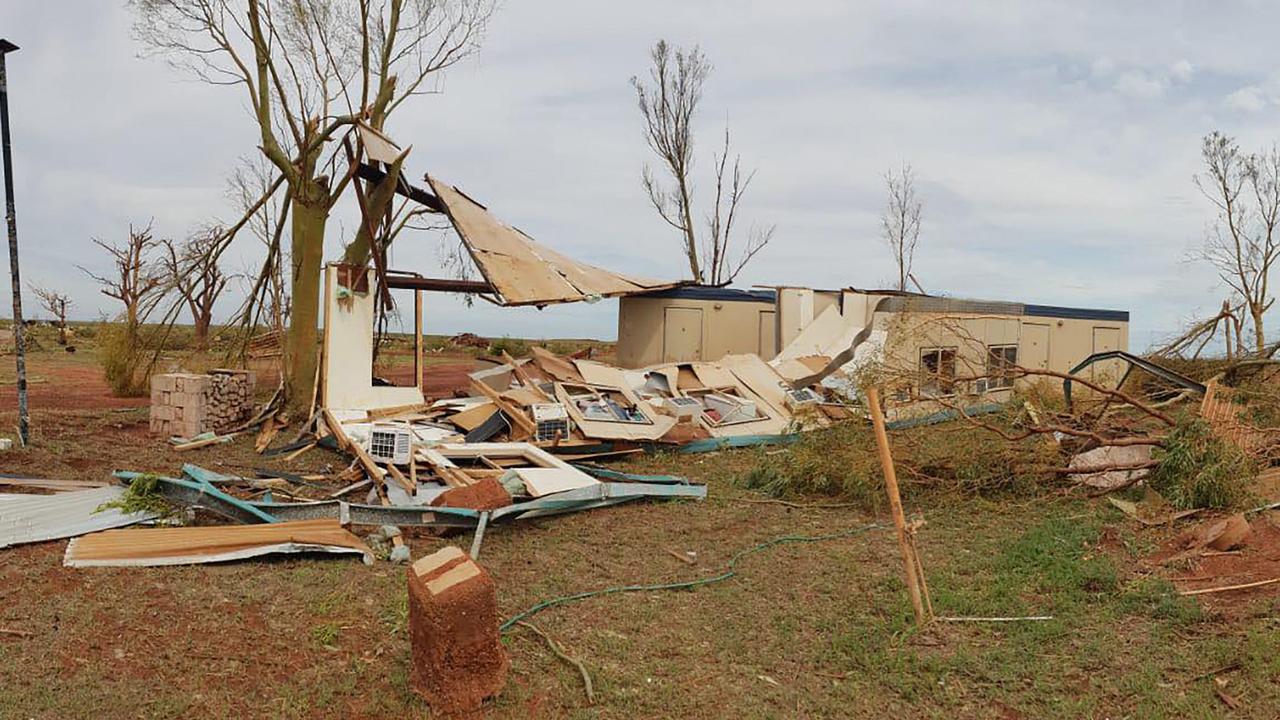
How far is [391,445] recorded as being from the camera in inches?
349

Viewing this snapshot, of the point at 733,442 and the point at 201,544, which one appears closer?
the point at 201,544

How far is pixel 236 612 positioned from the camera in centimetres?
509

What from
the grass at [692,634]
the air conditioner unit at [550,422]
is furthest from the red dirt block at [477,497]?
the air conditioner unit at [550,422]

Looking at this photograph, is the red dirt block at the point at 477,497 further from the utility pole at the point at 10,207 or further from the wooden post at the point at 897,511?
the utility pole at the point at 10,207

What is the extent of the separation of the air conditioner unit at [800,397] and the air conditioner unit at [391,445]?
20.8 feet

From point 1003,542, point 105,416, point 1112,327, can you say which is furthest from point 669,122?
point 1003,542

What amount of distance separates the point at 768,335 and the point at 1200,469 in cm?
1070

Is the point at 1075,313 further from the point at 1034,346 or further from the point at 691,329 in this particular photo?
the point at 691,329

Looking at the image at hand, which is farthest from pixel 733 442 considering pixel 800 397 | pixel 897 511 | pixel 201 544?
pixel 201 544

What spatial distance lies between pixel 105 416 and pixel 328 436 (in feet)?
17.0

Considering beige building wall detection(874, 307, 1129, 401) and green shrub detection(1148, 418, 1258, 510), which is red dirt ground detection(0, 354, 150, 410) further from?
green shrub detection(1148, 418, 1258, 510)

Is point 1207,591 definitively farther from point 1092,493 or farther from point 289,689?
point 289,689

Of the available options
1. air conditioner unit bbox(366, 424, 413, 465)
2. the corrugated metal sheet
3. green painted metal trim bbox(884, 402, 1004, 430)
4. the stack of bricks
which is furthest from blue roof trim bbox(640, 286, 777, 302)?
the corrugated metal sheet

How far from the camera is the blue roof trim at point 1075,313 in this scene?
18.0m
